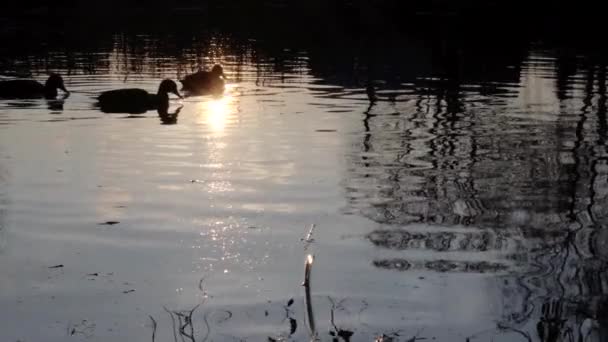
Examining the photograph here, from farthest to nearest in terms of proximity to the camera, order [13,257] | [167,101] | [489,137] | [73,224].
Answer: [167,101] < [489,137] < [73,224] < [13,257]

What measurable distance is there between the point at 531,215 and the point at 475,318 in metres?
3.91

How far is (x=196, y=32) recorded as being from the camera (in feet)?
190

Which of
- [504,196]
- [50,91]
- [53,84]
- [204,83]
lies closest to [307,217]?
[504,196]

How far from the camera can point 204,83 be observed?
26.2 meters

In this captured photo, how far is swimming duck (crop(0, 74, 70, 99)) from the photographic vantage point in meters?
23.0

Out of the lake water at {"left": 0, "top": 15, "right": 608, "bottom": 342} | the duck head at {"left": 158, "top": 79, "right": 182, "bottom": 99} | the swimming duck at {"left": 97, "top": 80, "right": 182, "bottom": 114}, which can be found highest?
the duck head at {"left": 158, "top": 79, "right": 182, "bottom": 99}

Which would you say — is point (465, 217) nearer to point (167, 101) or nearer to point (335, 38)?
point (167, 101)

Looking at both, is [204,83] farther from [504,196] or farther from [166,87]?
[504,196]

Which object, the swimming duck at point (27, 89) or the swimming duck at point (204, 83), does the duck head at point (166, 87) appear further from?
the swimming duck at point (27, 89)

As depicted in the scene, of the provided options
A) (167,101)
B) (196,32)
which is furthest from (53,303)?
(196,32)

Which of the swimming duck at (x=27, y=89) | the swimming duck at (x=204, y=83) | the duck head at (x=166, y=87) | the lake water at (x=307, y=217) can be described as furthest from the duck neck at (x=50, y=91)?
the swimming duck at (x=204, y=83)

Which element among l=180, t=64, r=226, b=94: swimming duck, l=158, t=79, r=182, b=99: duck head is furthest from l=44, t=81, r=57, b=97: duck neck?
l=180, t=64, r=226, b=94: swimming duck

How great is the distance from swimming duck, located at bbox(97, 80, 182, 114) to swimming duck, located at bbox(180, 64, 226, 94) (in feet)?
11.0

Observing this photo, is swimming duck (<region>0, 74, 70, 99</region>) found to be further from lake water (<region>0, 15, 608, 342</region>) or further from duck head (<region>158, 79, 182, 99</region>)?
duck head (<region>158, 79, 182, 99</region>)
